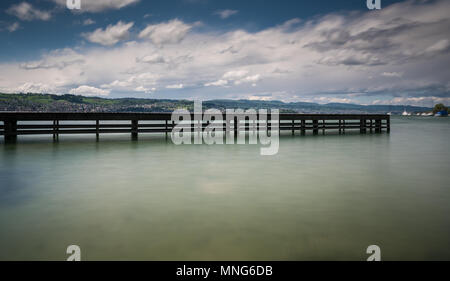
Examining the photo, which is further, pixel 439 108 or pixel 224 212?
pixel 439 108

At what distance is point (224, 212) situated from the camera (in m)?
4.46

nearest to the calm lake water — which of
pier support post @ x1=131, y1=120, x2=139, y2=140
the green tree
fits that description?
pier support post @ x1=131, y1=120, x2=139, y2=140

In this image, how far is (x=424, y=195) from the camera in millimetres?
5461

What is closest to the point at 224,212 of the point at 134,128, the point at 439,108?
the point at 134,128

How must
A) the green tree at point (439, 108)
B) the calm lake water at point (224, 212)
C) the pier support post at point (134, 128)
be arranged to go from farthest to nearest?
the green tree at point (439, 108) → the pier support post at point (134, 128) → the calm lake water at point (224, 212)

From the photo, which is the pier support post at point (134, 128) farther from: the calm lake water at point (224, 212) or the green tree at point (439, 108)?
the green tree at point (439, 108)

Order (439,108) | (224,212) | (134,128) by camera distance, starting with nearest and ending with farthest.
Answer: (224,212)
(134,128)
(439,108)

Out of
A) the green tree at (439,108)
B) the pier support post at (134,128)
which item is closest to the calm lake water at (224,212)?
the pier support post at (134,128)

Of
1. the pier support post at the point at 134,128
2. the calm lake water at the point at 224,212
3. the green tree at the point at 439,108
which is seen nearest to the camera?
the calm lake water at the point at 224,212

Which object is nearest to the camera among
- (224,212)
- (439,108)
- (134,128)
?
(224,212)

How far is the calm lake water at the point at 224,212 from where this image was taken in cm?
323

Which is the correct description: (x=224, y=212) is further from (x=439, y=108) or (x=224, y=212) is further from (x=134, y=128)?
(x=439, y=108)
